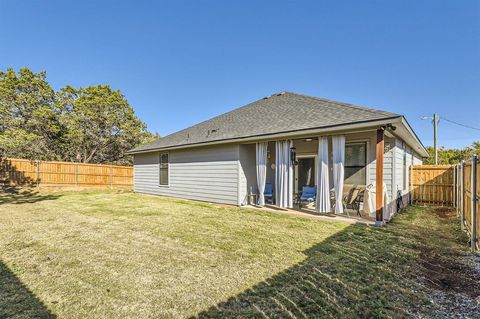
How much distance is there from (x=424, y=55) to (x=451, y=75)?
3.46 metres

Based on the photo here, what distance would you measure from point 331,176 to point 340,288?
223 inches

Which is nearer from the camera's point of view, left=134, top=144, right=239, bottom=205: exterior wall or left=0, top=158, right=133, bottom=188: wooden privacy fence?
left=134, top=144, right=239, bottom=205: exterior wall

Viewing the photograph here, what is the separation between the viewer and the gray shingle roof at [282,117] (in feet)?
21.8

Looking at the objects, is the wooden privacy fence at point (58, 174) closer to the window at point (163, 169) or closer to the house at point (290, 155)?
the house at point (290, 155)

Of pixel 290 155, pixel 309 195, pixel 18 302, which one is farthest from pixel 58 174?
pixel 18 302

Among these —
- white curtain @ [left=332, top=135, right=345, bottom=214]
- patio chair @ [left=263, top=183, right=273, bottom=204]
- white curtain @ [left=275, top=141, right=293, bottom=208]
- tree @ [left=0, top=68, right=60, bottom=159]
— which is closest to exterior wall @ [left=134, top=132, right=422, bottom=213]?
patio chair @ [left=263, top=183, right=273, bottom=204]

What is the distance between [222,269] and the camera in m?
A: 3.30

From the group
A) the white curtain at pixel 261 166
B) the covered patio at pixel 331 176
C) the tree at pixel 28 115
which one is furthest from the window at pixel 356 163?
the tree at pixel 28 115

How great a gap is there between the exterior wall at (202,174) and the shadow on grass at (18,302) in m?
6.48

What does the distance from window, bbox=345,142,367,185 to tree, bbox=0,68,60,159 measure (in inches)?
Result: 778

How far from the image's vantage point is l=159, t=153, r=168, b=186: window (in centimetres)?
1200

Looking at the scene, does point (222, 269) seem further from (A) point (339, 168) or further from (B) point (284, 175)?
(B) point (284, 175)

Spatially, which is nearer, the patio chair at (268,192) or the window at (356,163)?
the window at (356,163)

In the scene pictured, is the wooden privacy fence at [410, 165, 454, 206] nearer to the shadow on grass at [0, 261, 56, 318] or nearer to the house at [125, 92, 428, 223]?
the house at [125, 92, 428, 223]
